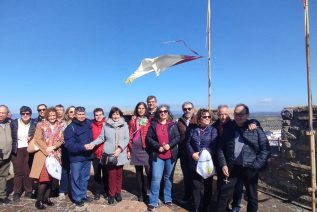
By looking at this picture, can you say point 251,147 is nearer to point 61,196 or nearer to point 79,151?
point 79,151

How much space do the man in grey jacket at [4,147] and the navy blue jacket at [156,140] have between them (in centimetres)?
281

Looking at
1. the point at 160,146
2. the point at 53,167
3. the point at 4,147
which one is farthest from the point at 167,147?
the point at 4,147

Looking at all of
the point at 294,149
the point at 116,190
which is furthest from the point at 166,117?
the point at 294,149

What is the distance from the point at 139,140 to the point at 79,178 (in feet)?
4.76

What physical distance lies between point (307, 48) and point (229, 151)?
6.63 ft

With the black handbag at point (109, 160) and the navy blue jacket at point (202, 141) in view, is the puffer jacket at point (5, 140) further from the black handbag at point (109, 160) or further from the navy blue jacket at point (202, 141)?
the navy blue jacket at point (202, 141)

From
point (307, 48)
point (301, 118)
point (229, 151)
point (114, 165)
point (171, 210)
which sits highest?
point (307, 48)

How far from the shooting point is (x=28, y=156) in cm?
634

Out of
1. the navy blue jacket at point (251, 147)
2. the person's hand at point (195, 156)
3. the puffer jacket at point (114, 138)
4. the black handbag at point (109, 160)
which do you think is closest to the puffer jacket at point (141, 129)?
the puffer jacket at point (114, 138)

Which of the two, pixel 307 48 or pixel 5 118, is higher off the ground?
pixel 307 48

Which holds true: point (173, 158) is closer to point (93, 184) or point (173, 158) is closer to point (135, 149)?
point (135, 149)

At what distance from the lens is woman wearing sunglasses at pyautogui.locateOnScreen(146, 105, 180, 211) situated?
5.73 metres

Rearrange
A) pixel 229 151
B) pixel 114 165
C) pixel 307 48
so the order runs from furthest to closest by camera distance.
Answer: pixel 114 165 < pixel 229 151 < pixel 307 48

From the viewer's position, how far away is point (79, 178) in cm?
614
